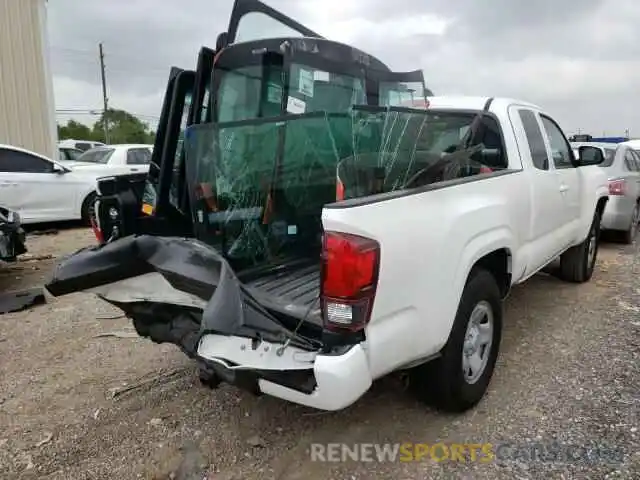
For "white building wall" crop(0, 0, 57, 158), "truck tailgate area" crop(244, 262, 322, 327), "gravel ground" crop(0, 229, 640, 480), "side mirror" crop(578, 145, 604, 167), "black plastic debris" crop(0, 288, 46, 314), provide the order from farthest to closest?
"white building wall" crop(0, 0, 57, 158) → "black plastic debris" crop(0, 288, 46, 314) → "side mirror" crop(578, 145, 604, 167) → "gravel ground" crop(0, 229, 640, 480) → "truck tailgate area" crop(244, 262, 322, 327)

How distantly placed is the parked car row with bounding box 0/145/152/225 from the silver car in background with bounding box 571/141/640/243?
8.33m

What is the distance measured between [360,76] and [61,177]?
24.4 ft

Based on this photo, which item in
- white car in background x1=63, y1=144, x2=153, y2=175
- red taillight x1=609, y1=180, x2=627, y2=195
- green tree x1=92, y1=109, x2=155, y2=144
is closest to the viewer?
red taillight x1=609, y1=180, x2=627, y2=195

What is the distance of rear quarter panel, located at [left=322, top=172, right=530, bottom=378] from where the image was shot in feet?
7.75

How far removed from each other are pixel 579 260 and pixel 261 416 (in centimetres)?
430

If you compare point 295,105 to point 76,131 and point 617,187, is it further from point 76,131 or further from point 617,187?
point 76,131

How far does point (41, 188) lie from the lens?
384 inches

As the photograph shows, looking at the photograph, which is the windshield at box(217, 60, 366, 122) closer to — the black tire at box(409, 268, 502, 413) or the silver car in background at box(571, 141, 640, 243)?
the black tire at box(409, 268, 502, 413)

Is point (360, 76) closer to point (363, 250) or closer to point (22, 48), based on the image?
point (363, 250)

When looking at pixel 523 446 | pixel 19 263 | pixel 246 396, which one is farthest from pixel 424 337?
pixel 19 263

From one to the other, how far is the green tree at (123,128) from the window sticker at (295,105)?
156 ft

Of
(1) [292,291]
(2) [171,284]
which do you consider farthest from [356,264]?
(2) [171,284]

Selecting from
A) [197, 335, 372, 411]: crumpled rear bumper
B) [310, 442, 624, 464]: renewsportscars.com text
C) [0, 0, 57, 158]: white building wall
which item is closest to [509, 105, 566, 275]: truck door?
[310, 442, 624, 464]: renewsportscars.com text

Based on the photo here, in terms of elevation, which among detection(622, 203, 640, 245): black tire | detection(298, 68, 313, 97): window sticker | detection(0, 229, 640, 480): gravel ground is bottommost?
detection(0, 229, 640, 480): gravel ground
